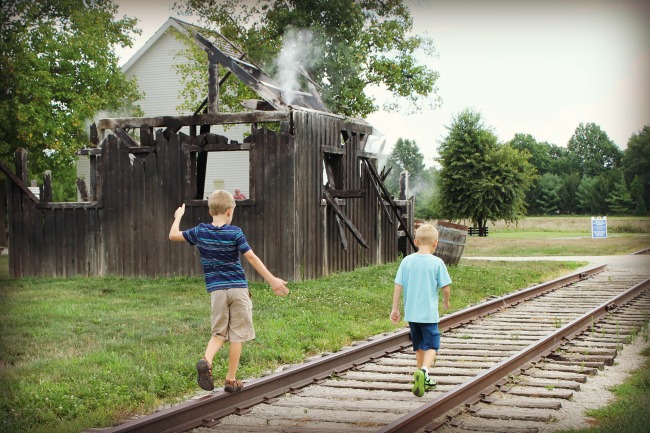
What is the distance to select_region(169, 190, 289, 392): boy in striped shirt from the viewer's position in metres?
6.64

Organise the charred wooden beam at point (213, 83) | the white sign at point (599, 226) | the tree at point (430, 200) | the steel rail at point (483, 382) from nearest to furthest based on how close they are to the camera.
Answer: the steel rail at point (483, 382), the charred wooden beam at point (213, 83), the white sign at point (599, 226), the tree at point (430, 200)

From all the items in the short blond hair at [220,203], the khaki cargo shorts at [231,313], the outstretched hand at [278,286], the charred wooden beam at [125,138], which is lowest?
the khaki cargo shorts at [231,313]

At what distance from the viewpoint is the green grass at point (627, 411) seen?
5625 millimetres

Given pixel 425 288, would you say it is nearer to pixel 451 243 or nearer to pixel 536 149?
pixel 451 243

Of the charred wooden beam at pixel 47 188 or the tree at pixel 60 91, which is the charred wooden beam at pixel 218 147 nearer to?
the charred wooden beam at pixel 47 188

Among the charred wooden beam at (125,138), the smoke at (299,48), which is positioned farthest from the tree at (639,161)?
the smoke at (299,48)

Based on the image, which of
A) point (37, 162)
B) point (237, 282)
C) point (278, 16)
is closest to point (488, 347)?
point (237, 282)

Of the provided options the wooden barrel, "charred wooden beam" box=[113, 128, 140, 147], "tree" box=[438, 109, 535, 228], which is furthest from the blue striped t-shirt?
"tree" box=[438, 109, 535, 228]

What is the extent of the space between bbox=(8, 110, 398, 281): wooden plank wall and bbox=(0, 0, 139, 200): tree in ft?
31.3

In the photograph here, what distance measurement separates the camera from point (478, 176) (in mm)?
49188

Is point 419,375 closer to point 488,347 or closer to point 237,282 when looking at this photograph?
point 237,282

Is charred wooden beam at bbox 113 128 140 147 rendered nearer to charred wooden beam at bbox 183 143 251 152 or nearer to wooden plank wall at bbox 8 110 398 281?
wooden plank wall at bbox 8 110 398 281

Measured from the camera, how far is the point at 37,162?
27906 mm

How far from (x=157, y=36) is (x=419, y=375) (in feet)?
91.0
